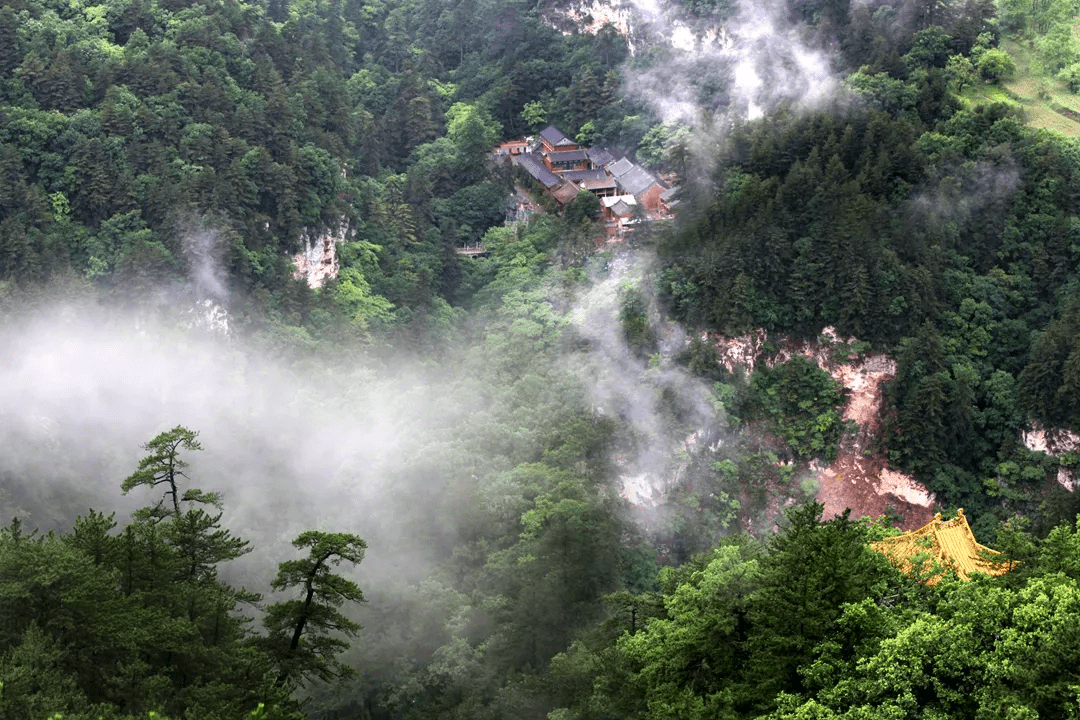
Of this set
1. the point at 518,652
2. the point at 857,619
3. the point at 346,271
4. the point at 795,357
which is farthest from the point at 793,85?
the point at 857,619

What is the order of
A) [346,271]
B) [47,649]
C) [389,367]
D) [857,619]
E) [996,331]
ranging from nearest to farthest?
[857,619]
[47,649]
[996,331]
[389,367]
[346,271]

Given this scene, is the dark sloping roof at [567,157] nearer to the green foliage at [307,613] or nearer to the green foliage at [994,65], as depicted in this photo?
the green foliage at [994,65]

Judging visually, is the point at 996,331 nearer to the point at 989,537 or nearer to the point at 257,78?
the point at 989,537

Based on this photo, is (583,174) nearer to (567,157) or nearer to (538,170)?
(567,157)

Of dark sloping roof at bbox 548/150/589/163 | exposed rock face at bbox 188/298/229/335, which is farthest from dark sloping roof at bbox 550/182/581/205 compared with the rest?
exposed rock face at bbox 188/298/229/335

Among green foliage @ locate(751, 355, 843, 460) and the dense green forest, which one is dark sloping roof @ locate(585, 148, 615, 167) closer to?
the dense green forest

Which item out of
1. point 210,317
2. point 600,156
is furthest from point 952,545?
point 600,156

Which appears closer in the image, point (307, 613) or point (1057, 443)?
point (307, 613)
